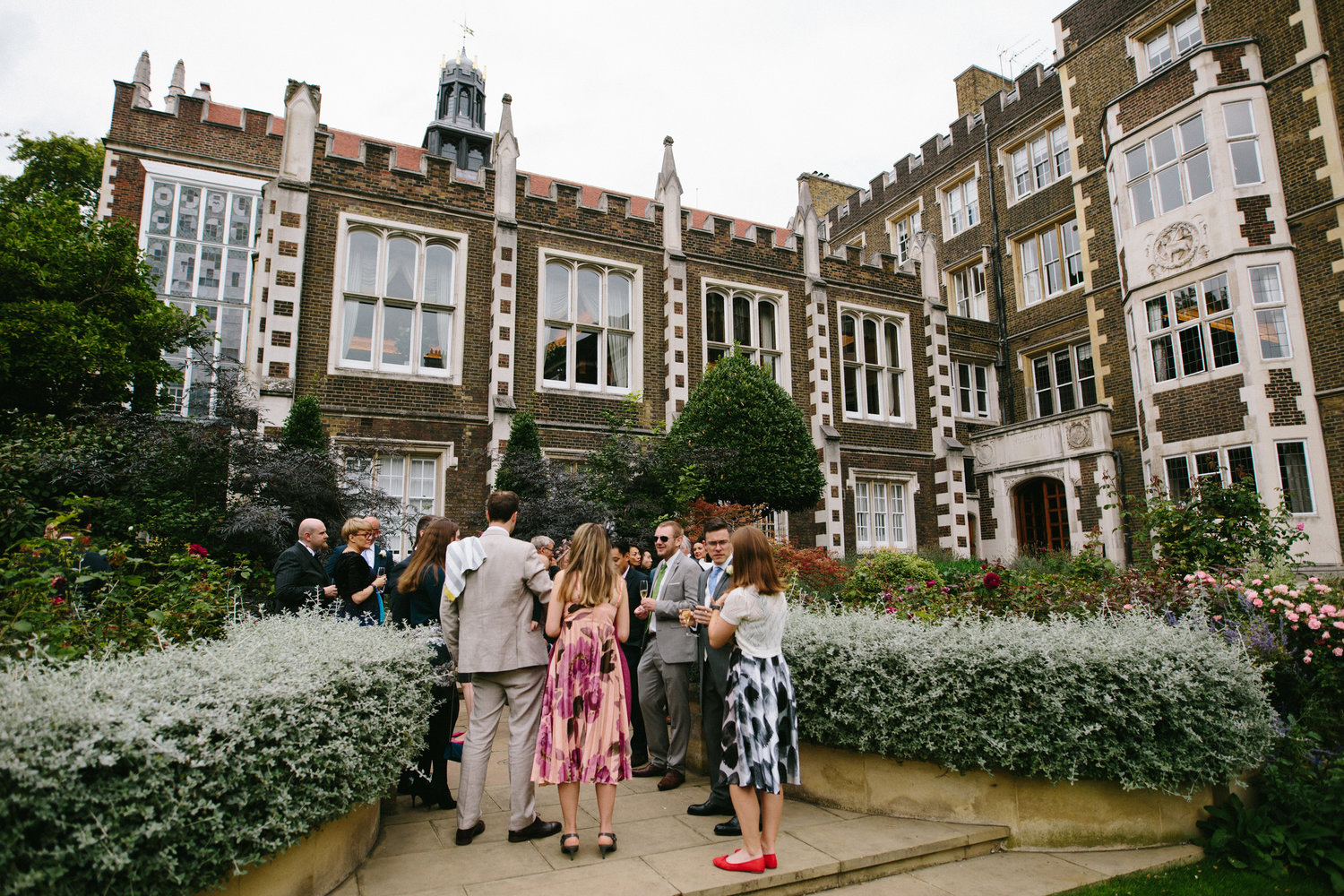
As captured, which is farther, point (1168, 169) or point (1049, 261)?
point (1049, 261)

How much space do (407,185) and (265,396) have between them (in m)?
5.03

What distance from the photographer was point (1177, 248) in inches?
610

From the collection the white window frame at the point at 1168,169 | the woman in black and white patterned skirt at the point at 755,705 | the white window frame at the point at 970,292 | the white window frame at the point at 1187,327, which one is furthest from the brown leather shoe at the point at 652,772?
the white window frame at the point at 970,292

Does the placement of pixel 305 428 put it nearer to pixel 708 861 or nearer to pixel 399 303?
pixel 399 303

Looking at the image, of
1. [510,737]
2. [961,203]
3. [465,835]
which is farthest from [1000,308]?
[465,835]

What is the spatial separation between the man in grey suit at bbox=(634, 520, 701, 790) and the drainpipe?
1932cm

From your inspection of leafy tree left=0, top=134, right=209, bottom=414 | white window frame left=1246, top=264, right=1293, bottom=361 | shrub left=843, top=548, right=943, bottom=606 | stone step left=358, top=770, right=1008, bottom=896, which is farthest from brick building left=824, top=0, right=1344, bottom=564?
leafy tree left=0, top=134, right=209, bottom=414

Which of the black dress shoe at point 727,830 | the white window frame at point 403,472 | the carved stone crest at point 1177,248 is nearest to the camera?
the black dress shoe at point 727,830

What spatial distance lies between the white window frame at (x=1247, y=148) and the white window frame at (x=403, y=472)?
16.8 metres

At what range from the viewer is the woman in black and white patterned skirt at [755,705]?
149 inches

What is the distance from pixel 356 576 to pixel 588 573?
2.62 m

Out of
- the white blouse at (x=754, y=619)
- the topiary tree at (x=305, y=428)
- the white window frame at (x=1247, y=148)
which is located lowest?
the white blouse at (x=754, y=619)

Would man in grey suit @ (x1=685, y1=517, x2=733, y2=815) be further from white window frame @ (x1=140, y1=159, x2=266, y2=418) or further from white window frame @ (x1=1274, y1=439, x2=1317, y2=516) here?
white window frame @ (x1=140, y1=159, x2=266, y2=418)

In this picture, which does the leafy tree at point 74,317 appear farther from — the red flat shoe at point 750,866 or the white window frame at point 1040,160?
the white window frame at point 1040,160
